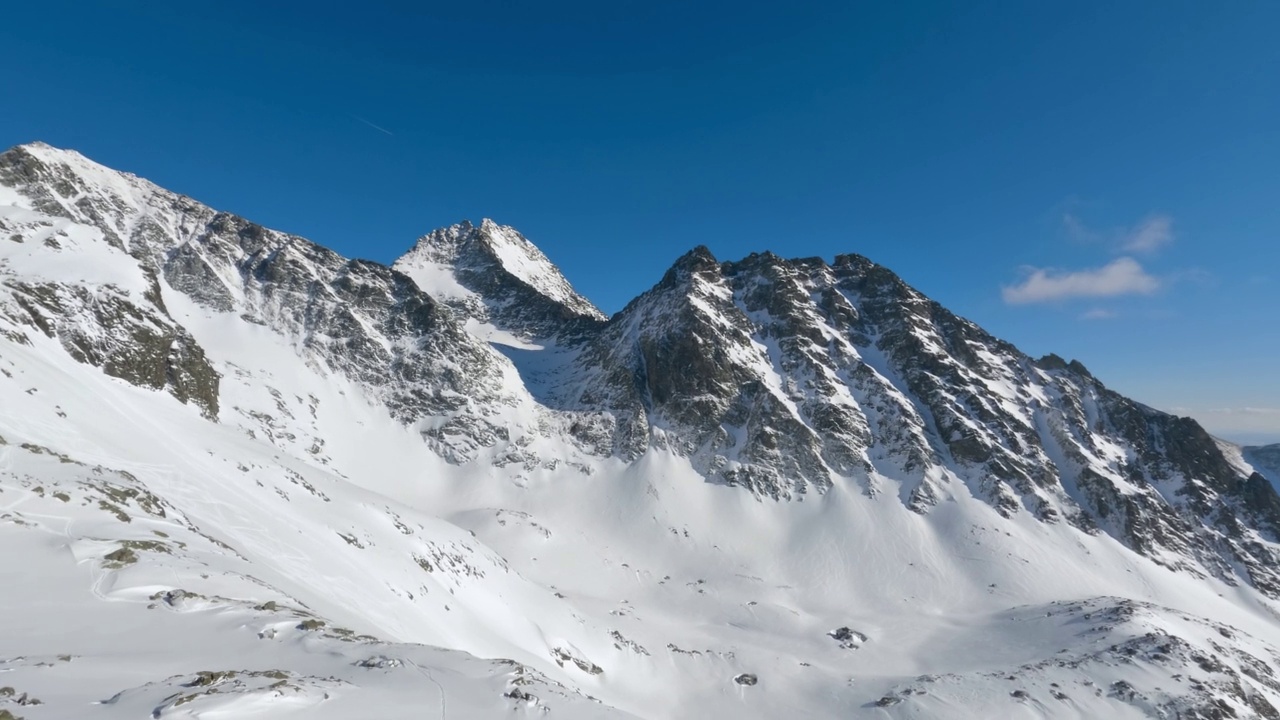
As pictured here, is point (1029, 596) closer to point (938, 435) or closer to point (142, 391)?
point (938, 435)

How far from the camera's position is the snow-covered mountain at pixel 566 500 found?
1555cm

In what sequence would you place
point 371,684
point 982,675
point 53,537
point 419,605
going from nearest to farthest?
point 371,684 → point 53,537 → point 419,605 → point 982,675

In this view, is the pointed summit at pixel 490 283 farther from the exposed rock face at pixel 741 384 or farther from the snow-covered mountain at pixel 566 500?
the exposed rock face at pixel 741 384

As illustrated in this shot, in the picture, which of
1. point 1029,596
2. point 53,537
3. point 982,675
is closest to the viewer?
point 53,537

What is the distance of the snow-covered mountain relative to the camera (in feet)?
51.0

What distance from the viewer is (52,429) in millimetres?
30625

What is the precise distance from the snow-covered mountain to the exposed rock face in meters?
0.66

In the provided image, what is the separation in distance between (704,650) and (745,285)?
9431 cm

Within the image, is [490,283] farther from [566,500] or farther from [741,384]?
[566,500]

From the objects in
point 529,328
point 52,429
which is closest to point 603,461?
point 529,328

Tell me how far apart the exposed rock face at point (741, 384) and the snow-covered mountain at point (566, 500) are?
656mm

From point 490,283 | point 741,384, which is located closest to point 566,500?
point 741,384

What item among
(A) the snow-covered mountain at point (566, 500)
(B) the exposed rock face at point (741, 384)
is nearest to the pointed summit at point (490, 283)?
(A) the snow-covered mountain at point (566, 500)

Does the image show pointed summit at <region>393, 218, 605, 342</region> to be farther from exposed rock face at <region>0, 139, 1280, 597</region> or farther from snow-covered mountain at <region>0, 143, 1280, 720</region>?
exposed rock face at <region>0, 139, 1280, 597</region>
